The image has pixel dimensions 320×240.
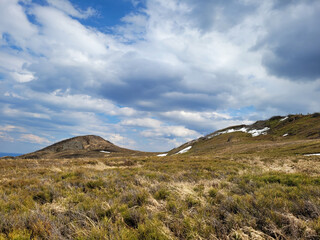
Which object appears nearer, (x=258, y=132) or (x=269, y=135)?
→ (x=269, y=135)

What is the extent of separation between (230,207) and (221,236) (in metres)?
1.66

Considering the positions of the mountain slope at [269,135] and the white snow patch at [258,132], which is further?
the white snow patch at [258,132]

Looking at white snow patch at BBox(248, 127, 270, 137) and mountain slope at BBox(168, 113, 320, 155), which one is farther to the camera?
white snow patch at BBox(248, 127, 270, 137)

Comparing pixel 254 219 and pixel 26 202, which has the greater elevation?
pixel 26 202

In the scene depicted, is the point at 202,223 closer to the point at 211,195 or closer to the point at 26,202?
the point at 211,195

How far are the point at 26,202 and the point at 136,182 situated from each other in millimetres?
4883

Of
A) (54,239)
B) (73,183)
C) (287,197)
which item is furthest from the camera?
(73,183)

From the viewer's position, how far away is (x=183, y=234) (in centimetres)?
423

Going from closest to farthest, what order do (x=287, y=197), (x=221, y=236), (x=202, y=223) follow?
1. (x=221, y=236)
2. (x=202, y=223)
3. (x=287, y=197)

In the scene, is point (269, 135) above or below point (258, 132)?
below

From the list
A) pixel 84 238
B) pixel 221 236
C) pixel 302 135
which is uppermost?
pixel 302 135

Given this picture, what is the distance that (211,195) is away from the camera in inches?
284

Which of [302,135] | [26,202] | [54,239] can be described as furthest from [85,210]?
[302,135]

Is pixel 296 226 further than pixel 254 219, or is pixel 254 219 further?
pixel 254 219
